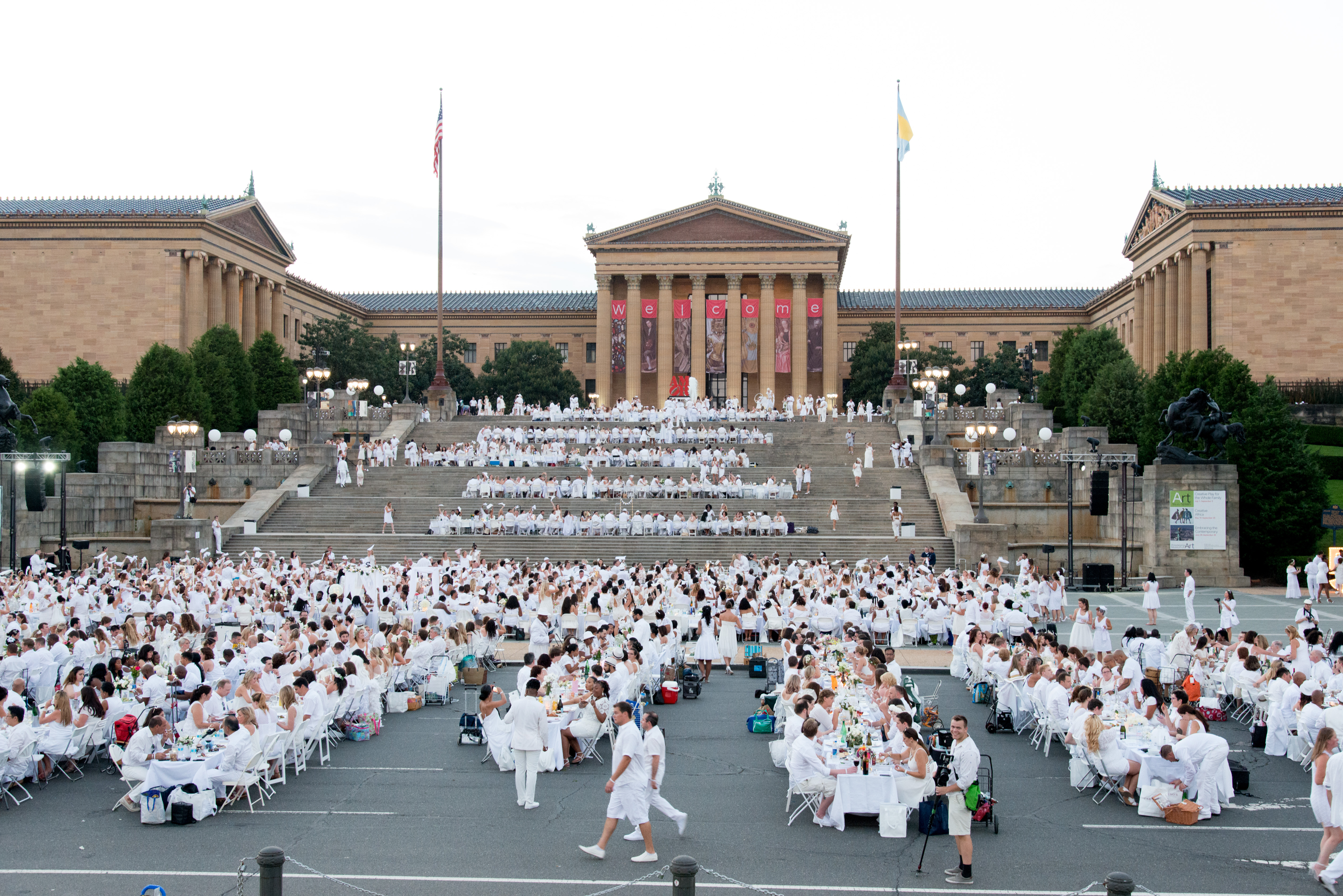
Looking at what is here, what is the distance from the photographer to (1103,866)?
1082 cm

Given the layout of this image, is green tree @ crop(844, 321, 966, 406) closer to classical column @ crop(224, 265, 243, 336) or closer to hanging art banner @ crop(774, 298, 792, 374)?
hanging art banner @ crop(774, 298, 792, 374)

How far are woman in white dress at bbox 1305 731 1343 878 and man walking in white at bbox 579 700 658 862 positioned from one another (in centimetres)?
630

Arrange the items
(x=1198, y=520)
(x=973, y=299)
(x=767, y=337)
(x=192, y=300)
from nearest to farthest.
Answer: (x=1198, y=520) → (x=192, y=300) → (x=767, y=337) → (x=973, y=299)

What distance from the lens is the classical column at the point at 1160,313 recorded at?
71125 mm

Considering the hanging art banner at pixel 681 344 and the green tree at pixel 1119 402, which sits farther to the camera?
the hanging art banner at pixel 681 344

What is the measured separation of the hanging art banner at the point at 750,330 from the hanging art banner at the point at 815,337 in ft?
12.8

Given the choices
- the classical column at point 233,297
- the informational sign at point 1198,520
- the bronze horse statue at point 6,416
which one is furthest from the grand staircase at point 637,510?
the classical column at point 233,297

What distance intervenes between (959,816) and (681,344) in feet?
238

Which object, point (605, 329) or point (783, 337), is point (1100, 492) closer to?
point (783, 337)

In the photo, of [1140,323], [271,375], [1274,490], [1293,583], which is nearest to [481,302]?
[271,375]

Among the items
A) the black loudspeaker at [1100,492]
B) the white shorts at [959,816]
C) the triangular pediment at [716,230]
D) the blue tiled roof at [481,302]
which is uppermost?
the triangular pediment at [716,230]

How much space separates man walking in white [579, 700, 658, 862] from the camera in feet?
36.0

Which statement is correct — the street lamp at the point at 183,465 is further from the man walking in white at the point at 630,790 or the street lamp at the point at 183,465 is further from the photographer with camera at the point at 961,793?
the photographer with camera at the point at 961,793

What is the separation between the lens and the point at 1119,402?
173 ft
